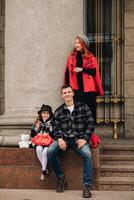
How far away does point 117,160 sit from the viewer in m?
9.96

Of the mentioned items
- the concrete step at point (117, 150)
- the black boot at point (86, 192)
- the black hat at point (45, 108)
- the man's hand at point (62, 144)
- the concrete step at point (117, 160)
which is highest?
the black hat at point (45, 108)

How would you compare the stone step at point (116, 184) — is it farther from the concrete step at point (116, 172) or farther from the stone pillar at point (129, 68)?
the stone pillar at point (129, 68)

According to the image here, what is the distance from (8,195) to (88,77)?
2.39m

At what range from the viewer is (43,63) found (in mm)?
9734

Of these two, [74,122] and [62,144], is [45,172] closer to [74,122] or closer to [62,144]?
[62,144]

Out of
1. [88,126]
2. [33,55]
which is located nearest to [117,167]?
[88,126]

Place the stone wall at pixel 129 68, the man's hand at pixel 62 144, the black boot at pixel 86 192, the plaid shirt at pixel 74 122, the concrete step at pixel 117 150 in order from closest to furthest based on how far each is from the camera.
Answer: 1. the black boot at pixel 86 192
2. the man's hand at pixel 62 144
3. the plaid shirt at pixel 74 122
4. the concrete step at pixel 117 150
5. the stone wall at pixel 129 68

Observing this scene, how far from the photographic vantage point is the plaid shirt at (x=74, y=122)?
29.9ft

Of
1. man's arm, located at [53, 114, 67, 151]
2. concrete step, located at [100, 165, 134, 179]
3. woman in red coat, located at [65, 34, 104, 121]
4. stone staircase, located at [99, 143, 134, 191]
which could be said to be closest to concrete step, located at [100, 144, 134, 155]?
stone staircase, located at [99, 143, 134, 191]

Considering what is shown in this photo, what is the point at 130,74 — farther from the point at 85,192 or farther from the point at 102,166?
the point at 85,192

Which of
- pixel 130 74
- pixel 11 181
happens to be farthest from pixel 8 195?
pixel 130 74

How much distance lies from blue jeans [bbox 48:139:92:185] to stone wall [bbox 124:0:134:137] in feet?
14.2

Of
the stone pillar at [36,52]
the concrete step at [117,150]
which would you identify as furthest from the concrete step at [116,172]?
the stone pillar at [36,52]

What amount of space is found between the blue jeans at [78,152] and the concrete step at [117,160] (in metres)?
0.97
